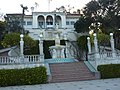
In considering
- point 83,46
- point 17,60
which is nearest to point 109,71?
point 17,60

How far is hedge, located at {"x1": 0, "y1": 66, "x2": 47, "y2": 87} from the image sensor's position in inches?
685

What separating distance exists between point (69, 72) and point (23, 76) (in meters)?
4.20

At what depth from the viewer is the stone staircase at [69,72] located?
18781mm

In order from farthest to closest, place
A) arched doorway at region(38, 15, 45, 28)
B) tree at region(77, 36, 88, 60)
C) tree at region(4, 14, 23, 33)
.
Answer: arched doorway at region(38, 15, 45, 28) → tree at region(4, 14, 23, 33) → tree at region(77, 36, 88, 60)

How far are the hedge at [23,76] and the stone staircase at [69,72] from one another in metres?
1.05

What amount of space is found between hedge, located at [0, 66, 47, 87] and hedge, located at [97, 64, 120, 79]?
187 inches

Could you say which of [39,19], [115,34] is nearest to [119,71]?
[115,34]

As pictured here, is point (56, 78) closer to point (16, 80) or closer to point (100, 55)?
point (16, 80)

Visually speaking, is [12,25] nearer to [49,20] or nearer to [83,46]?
[49,20]

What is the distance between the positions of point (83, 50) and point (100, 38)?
3.88 metres

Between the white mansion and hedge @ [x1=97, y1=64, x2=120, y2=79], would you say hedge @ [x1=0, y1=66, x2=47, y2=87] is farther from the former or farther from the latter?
the white mansion

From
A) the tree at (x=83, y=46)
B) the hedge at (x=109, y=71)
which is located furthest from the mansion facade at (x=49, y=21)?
the hedge at (x=109, y=71)

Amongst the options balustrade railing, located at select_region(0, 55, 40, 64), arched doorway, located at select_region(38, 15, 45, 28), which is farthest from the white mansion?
balustrade railing, located at select_region(0, 55, 40, 64)

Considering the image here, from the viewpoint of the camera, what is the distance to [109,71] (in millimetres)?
19375
